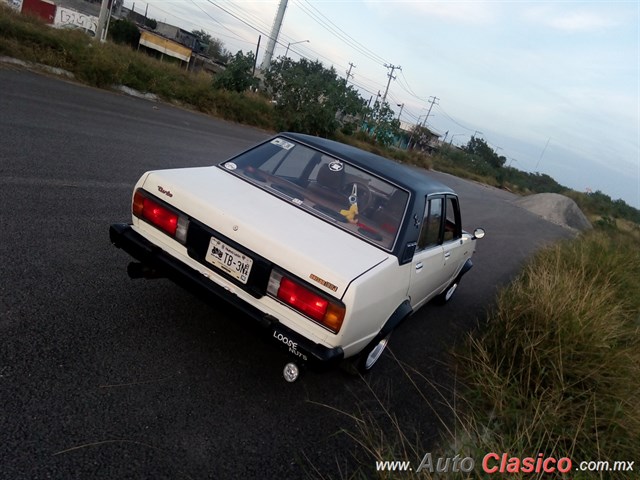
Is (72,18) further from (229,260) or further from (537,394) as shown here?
(537,394)

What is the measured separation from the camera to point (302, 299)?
2.71 metres

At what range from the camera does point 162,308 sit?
12.0 ft

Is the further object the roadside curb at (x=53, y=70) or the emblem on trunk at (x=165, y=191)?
the roadside curb at (x=53, y=70)

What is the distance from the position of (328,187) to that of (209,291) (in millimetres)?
1278

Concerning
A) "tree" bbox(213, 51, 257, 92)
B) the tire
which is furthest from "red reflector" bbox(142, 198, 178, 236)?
"tree" bbox(213, 51, 257, 92)

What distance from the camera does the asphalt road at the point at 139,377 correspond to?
2289 millimetres

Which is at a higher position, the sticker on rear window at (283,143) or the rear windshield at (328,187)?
the sticker on rear window at (283,143)

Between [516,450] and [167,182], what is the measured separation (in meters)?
2.72

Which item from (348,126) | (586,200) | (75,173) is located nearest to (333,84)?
(348,126)

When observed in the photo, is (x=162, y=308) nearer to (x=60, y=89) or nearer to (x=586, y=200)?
(x=60, y=89)

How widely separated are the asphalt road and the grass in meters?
0.16

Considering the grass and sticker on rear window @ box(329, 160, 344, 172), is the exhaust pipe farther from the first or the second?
the grass

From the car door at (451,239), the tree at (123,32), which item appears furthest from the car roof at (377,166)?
the tree at (123,32)

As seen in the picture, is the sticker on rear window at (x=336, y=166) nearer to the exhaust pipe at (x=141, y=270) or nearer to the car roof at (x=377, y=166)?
the car roof at (x=377, y=166)
